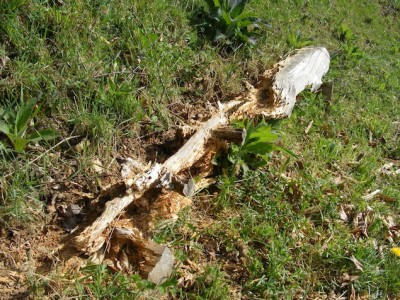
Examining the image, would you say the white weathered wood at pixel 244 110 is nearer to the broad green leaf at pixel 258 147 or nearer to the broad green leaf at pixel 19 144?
the broad green leaf at pixel 258 147

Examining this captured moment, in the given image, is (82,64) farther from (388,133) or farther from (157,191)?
(388,133)

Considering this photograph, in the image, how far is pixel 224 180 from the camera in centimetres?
349

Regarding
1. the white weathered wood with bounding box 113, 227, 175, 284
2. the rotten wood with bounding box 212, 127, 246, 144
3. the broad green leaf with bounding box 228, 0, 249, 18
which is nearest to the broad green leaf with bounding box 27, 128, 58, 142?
the white weathered wood with bounding box 113, 227, 175, 284

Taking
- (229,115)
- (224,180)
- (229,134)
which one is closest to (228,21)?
(229,115)

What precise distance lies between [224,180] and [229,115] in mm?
618

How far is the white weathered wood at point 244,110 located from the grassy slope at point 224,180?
0.88 feet

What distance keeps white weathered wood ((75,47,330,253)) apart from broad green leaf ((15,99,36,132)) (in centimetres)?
82

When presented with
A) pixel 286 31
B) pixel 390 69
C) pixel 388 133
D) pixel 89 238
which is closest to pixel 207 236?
pixel 89 238

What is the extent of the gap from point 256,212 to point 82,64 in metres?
1.78

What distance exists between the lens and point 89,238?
2.63 metres

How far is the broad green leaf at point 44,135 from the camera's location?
3072mm

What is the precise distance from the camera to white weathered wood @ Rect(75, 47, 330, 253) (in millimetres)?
2762

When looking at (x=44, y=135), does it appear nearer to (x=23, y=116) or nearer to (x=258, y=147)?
(x=23, y=116)

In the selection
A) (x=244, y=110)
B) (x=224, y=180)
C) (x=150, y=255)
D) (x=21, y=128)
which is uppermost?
(x=21, y=128)
